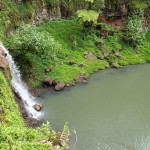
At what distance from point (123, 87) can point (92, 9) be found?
396 inches

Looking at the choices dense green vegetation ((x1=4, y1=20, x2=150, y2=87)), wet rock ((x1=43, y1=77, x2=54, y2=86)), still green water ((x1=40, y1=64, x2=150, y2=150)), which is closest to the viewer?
still green water ((x1=40, y1=64, x2=150, y2=150))

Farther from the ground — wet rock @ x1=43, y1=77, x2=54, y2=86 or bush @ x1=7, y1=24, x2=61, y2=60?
bush @ x1=7, y1=24, x2=61, y2=60

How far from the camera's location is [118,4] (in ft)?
131

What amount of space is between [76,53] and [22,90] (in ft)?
27.1

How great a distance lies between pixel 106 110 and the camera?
87.9 ft

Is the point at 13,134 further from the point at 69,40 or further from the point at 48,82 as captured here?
the point at 69,40

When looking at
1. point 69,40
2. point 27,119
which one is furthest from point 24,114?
point 69,40

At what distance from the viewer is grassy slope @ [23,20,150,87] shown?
3048cm

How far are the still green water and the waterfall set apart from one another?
34.4 inches

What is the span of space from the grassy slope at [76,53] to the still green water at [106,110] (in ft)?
3.89

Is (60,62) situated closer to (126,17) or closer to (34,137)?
(126,17)

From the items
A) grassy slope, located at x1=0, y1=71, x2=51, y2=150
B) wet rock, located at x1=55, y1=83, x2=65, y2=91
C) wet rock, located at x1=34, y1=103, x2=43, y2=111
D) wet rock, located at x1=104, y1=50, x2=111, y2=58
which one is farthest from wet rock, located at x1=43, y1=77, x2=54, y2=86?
grassy slope, located at x1=0, y1=71, x2=51, y2=150

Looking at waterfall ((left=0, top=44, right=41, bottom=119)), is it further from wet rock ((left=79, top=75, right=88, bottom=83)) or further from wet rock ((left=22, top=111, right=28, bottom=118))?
wet rock ((left=79, top=75, right=88, bottom=83))

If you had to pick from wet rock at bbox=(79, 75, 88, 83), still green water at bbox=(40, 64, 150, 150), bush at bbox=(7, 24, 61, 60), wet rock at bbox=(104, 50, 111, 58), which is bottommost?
still green water at bbox=(40, 64, 150, 150)
